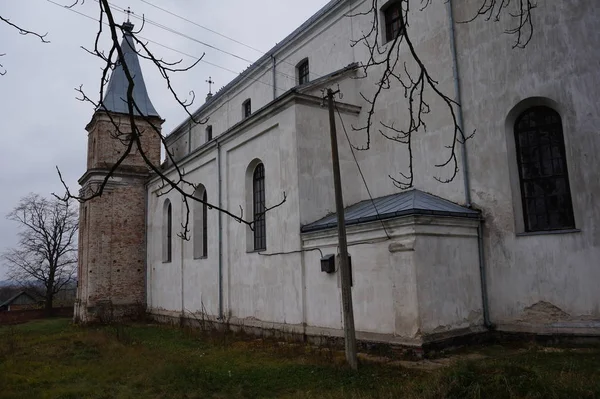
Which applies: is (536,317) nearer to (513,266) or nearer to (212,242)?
(513,266)

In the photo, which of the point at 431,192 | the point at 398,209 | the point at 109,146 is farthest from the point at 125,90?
the point at 398,209

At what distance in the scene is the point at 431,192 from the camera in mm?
13125

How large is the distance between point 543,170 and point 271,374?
774cm

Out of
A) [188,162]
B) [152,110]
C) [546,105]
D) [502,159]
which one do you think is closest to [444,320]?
[502,159]

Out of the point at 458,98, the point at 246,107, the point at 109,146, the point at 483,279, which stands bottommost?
the point at 483,279

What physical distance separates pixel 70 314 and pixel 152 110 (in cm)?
1578

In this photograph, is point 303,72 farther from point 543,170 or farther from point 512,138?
point 543,170

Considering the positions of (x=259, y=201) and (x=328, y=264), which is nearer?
(x=328, y=264)

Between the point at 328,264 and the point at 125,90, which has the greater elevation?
the point at 125,90

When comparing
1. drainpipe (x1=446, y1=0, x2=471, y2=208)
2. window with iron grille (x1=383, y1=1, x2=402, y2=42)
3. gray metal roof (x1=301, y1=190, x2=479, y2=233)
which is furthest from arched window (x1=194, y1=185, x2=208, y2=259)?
drainpipe (x1=446, y1=0, x2=471, y2=208)

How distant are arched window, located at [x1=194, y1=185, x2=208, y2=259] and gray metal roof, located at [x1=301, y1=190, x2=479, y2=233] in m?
7.90

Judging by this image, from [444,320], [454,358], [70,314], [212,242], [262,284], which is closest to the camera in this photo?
[454,358]

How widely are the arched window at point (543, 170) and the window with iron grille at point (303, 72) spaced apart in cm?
936

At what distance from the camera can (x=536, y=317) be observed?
36.1 ft
